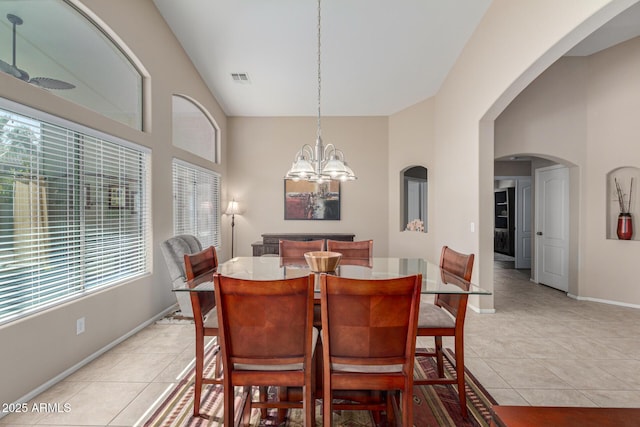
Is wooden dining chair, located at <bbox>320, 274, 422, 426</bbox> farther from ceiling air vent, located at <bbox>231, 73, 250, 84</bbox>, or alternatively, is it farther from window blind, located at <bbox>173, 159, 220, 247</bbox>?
ceiling air vent, located at <bbox>231, 73, 250, 84</bbox>

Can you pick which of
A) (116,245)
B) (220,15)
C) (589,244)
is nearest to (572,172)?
(589,244)

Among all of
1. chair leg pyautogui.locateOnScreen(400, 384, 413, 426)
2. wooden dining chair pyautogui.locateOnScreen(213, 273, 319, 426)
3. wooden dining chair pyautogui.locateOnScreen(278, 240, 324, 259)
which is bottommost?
chair leg pyautogui.locateOnScreen(400, 384, 413, 426)

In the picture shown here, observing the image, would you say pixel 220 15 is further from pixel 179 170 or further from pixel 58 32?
pixel 179 170

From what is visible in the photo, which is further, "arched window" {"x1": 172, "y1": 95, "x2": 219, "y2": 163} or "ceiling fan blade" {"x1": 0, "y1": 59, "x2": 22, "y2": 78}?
"arched window" {"x1": 172, "y1": 95, "x2": 219, "y2": 163}

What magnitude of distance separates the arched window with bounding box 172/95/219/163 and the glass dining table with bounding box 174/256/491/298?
2.41 m

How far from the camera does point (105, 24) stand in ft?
8.96

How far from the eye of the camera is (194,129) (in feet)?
15.7

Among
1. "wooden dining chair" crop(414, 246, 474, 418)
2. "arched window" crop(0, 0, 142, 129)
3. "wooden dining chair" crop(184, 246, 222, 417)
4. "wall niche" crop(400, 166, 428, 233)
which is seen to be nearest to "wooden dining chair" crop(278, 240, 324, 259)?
"wooden dining chair" crop(184, 246, 222, 417)

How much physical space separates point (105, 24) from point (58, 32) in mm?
477

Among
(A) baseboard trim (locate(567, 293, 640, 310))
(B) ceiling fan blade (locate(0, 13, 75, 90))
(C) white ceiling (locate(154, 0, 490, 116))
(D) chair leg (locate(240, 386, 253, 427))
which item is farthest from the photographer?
(A) baseboard trim (locate(567, 293, 640, 310))

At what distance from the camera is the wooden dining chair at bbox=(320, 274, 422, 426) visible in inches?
52.9

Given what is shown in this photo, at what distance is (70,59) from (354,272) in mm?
2881

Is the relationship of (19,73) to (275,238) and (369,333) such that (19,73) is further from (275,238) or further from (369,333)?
(275,238)

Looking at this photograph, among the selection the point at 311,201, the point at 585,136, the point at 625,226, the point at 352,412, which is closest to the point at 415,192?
the point at 311,201
